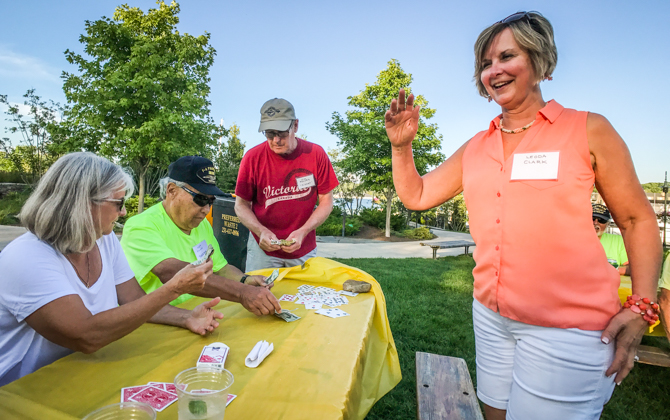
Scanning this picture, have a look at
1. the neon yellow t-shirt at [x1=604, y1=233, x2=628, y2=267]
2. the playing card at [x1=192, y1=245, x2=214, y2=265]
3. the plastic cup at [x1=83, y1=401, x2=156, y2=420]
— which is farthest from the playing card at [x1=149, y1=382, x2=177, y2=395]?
the neon yellow t-shirt at [x1=604, y1=233, x2=628, y2=267]

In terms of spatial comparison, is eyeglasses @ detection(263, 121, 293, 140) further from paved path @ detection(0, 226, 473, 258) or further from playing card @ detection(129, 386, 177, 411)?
paved path @ detection(0, 226, 473, 258)

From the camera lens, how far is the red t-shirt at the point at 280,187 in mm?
2938

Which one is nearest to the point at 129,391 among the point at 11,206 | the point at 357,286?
the point at 357,286

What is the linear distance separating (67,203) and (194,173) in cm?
94

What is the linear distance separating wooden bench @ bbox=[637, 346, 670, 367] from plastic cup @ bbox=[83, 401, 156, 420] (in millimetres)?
3464

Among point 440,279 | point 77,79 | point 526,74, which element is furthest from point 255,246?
point 77,79

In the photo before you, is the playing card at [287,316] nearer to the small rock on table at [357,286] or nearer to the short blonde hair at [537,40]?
the small rock on table at [357,286]

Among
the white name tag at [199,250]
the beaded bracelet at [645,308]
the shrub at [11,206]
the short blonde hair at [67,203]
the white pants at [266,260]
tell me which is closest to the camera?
the beaded bracelet at [645,308]

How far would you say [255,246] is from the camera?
3086 mm

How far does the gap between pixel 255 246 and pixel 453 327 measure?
269 cm

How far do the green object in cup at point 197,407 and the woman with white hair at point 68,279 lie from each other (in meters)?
0.57

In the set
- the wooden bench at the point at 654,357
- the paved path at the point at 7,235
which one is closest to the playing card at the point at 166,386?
the wooden bench at the point at 654,357

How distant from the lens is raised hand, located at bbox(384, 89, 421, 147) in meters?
1.58

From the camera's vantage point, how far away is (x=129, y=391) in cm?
112
